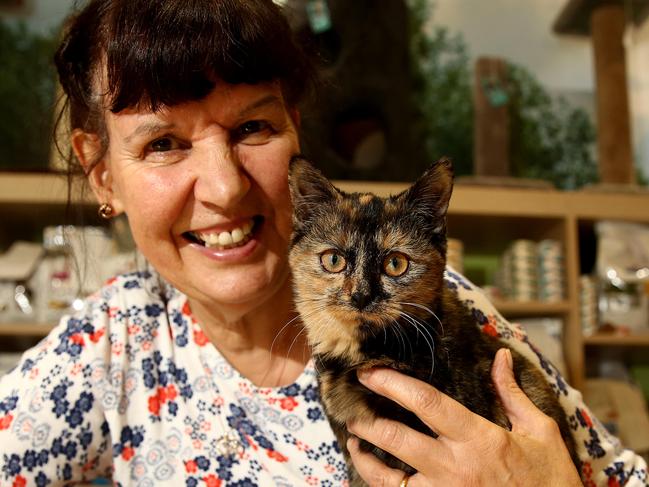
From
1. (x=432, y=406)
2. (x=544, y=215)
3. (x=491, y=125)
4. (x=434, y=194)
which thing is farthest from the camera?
(x=491, y=125)

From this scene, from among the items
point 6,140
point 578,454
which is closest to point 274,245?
point 578,454

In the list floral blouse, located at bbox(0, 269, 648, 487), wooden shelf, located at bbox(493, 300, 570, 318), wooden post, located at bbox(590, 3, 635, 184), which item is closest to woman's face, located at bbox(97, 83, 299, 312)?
floral blouse, located at bbox(0, 269, 648, 487)

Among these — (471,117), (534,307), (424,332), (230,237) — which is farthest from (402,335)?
(471,117)

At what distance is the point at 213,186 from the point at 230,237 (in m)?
0.12

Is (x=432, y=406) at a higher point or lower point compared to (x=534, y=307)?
higher

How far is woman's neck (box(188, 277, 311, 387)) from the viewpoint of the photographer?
1.38 metres

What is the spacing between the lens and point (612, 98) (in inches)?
122

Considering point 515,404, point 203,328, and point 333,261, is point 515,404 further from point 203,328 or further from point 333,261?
point 203,328

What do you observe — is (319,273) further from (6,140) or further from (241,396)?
(6,140)

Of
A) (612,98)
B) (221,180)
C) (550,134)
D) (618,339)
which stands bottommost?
(618,339)

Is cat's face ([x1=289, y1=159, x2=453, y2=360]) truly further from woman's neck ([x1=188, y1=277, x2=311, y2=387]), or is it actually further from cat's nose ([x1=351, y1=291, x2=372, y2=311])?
woman's neck ([x1=188, y1=277, x2=311, y2=387])

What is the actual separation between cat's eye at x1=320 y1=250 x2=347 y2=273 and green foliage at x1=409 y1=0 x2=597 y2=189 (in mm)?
2346

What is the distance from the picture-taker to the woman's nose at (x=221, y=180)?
113cm

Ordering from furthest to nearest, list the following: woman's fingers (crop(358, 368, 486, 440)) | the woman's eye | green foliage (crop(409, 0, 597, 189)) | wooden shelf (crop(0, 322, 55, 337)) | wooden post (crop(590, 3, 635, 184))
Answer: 1. green foliage (crop(409, 0, 597, 189))
2. wooden post (crop(590, 3, 635, 184))
3. wooden shelf (crop(0, 322, 55, 337))
4. the woman's eye
5. woman's fingers (crop(358, 368, 486, 440))
